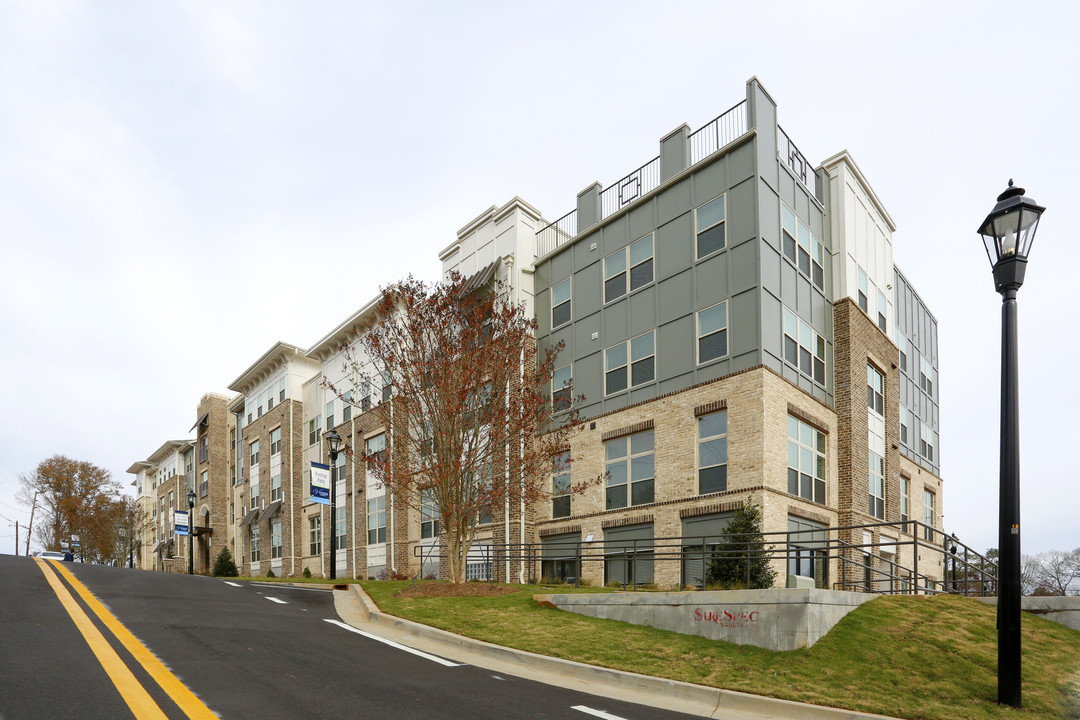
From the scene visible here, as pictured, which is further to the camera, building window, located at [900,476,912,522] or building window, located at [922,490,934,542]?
building window, located at [922,490,934,542]

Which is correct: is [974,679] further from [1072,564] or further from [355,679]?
[1072,564]

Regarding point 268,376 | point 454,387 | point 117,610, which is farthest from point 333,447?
point 268,376

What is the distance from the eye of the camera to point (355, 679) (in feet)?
29.3

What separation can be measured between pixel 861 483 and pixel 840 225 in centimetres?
858

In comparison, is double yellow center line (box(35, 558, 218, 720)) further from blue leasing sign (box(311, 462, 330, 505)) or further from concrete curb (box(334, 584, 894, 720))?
blue leasing sign (box(311, 462, 330, 505))

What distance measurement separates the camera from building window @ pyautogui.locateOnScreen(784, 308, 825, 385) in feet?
74.2

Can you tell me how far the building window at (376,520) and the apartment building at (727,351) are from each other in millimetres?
11868

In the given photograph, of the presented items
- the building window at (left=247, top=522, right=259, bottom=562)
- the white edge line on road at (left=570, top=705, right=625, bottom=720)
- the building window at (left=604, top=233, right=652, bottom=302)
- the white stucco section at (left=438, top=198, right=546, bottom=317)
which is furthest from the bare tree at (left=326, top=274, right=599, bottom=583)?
the building window at (left=247, top=522, right=259, bottom=562)

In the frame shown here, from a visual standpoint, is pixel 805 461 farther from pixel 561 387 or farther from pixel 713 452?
pixel 561 387

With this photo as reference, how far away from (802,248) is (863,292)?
14.7 ft

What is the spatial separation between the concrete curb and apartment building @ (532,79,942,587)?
875 cm

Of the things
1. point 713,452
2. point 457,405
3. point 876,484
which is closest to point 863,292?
point 876,484

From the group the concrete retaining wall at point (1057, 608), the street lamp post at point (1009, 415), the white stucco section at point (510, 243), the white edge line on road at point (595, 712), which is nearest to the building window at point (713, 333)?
the white stucco section at point (510, 243)

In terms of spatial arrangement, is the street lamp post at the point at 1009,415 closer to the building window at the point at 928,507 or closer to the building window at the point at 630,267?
the building window at the point at 630,267
